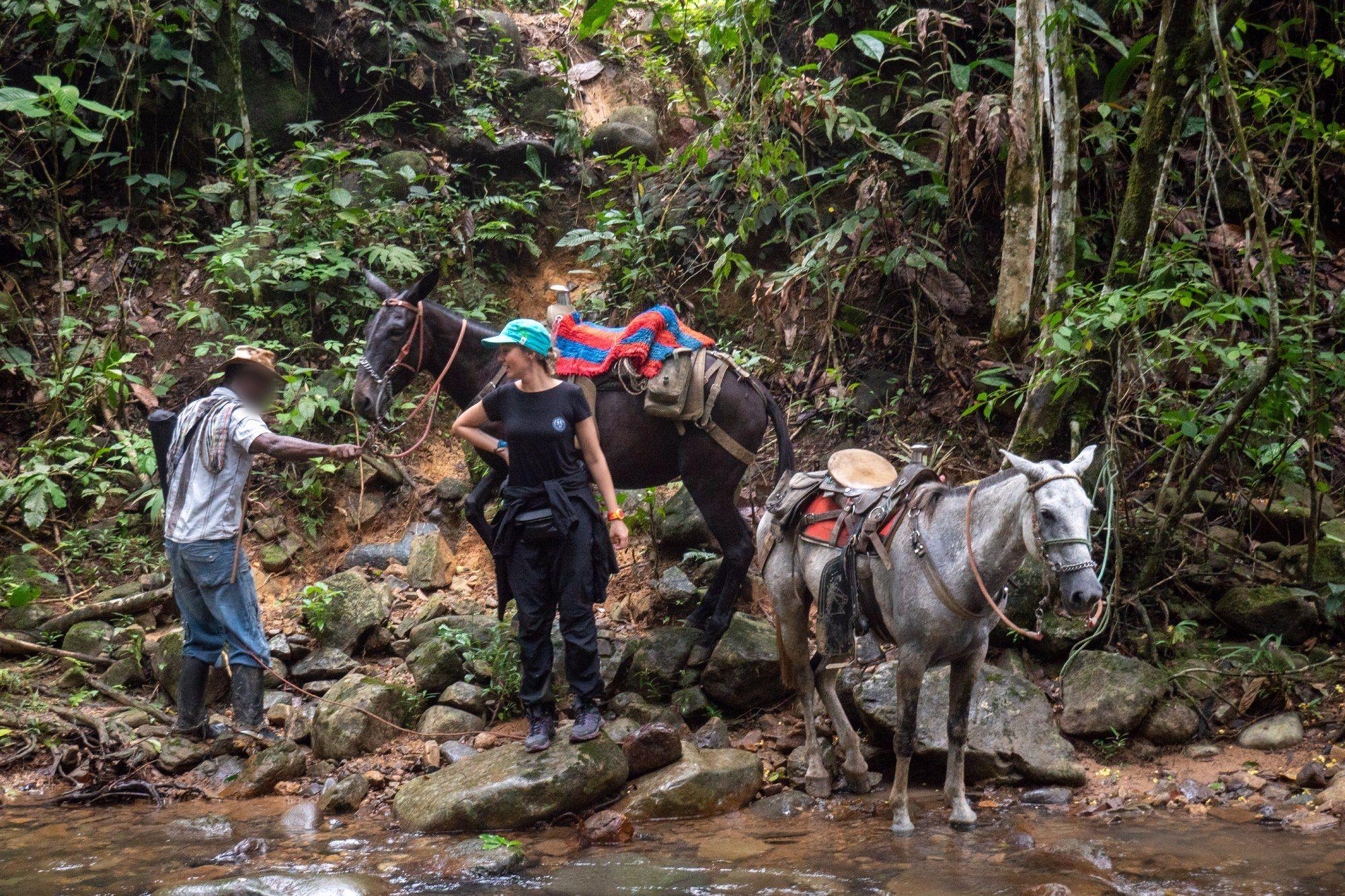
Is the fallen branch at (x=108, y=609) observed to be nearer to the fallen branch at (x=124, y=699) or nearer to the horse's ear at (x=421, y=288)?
the fallen branch at (x=124, y=699)

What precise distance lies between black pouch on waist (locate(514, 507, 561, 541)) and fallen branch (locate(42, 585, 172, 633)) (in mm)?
3944

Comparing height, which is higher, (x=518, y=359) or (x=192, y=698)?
(x=518, y=359)

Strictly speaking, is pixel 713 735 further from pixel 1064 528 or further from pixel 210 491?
pixel 210 491

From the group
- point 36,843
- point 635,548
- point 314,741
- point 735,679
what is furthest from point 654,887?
point 635,548

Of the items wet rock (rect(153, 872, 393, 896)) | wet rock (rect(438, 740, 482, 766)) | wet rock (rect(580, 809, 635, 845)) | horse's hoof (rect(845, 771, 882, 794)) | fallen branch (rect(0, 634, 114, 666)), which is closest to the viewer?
wet rock (rect(153, 872, 393, 896))

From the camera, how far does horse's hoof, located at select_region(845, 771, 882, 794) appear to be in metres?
5.38

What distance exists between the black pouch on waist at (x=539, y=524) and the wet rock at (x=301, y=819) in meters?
1.93

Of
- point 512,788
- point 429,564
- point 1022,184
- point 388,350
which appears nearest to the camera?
point 512,788

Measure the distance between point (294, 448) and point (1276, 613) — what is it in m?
6.24

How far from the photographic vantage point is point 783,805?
17.3 feet

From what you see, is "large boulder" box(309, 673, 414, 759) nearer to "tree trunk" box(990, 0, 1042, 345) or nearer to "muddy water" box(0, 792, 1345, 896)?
"muddy water" box(0, 792, 1345, 896)

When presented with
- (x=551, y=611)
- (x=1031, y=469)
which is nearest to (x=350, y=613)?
(x=551, y=611)

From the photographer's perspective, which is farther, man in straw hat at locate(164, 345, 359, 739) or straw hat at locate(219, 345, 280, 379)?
straw hat at locate(219, 345, 280, 379)

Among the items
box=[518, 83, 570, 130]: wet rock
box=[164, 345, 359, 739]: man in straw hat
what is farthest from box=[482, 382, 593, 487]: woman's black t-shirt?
box=[518, 83, 570, 130]: wet rock
